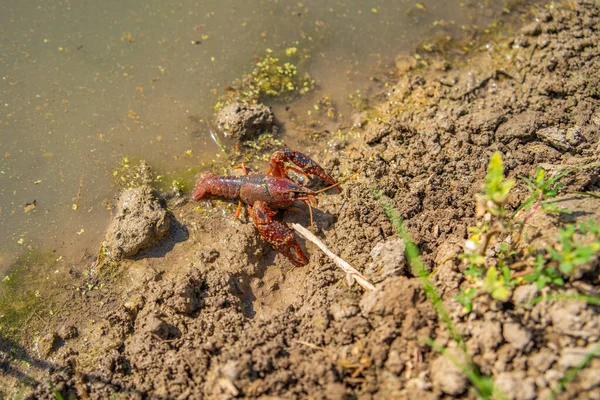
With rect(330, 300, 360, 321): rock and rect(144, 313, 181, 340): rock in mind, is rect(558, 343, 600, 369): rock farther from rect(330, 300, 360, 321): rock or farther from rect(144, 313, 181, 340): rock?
rect(144, 313, 181, 340): rock

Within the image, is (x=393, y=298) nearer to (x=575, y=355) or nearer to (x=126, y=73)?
(x=575, y=355)

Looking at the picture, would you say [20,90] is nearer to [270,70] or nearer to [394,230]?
[270,70]

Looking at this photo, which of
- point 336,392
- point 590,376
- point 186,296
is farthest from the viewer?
point 186,296

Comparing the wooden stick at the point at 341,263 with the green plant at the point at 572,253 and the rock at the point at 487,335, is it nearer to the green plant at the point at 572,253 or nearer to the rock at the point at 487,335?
the rock at the point at 487,335

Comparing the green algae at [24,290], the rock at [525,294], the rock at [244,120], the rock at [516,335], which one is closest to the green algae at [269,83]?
the rock at [244,120]

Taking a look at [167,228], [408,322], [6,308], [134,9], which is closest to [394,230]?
[408,322]

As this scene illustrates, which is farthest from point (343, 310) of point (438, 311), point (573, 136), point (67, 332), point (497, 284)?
point (573, 136)
